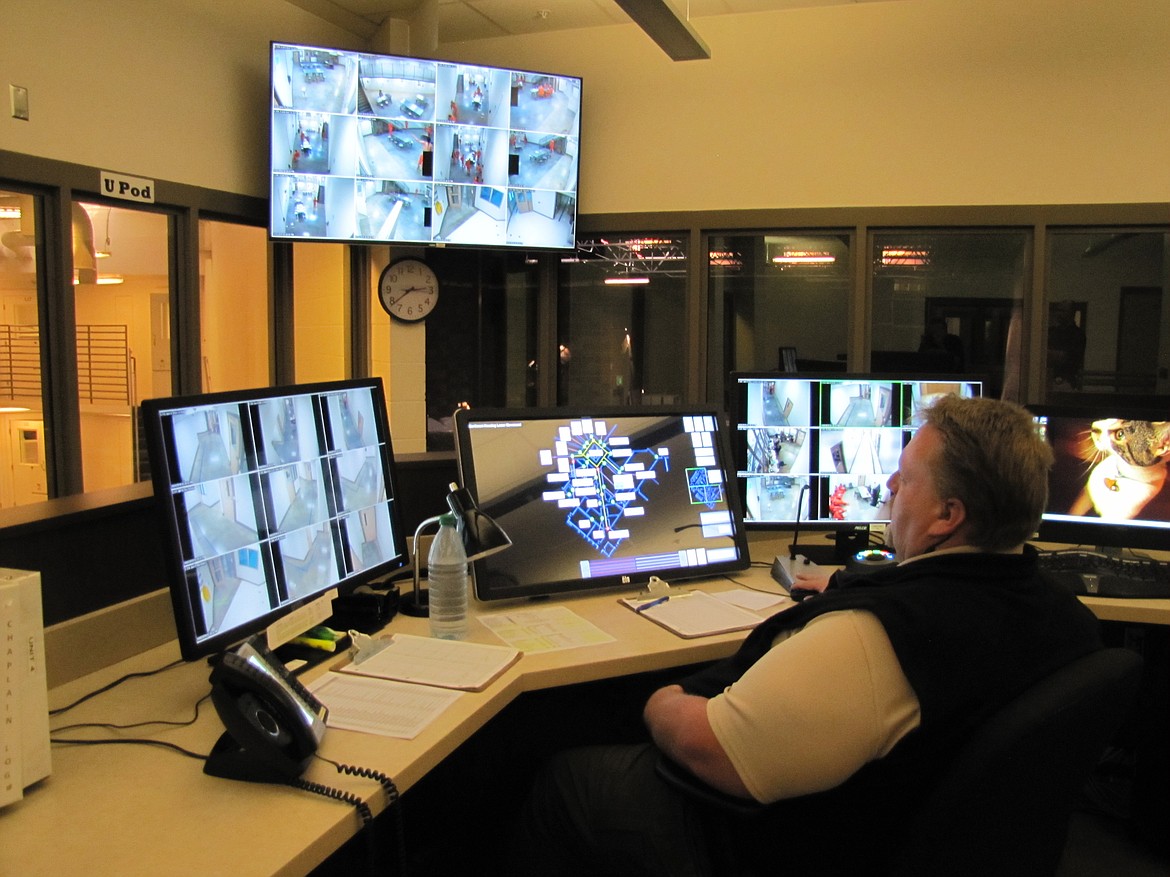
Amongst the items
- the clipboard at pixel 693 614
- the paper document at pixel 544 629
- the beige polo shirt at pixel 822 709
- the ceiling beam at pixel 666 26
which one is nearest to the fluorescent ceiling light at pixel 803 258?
the ceiling beam at pixel 666 26

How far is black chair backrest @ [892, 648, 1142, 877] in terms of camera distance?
112 cm

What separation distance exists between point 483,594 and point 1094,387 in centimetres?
327

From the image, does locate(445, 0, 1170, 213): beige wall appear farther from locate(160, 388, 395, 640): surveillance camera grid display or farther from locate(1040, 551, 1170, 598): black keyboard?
locate(160, 388, 395, 640): surveillance camera grid display

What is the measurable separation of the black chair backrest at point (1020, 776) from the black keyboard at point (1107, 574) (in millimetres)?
1085

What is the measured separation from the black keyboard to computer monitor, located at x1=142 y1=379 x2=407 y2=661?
162 cm

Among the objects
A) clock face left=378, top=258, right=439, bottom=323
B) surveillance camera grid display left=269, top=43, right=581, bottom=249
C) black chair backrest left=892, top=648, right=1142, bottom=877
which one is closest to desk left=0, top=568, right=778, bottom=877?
black chair backrest left=892, top=648, right=1142, bottom=877

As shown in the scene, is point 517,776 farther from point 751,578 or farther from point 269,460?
point 269,460

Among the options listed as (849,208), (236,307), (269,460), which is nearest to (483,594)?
(269,460)

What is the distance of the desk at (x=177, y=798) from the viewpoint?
1047 mm

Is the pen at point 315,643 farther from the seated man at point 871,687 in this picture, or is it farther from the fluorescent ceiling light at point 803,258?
the fluorescent ceiling light at point 803,258

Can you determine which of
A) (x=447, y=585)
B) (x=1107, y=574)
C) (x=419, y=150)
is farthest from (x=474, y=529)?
(x=419, y=150)

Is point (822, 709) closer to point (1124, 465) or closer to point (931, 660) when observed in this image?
point (931, 660)

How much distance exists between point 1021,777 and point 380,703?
947 millimetres

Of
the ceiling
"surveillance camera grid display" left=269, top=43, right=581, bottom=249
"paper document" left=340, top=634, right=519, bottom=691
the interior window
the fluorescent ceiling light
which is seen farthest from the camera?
the fluorescent ceiling light
